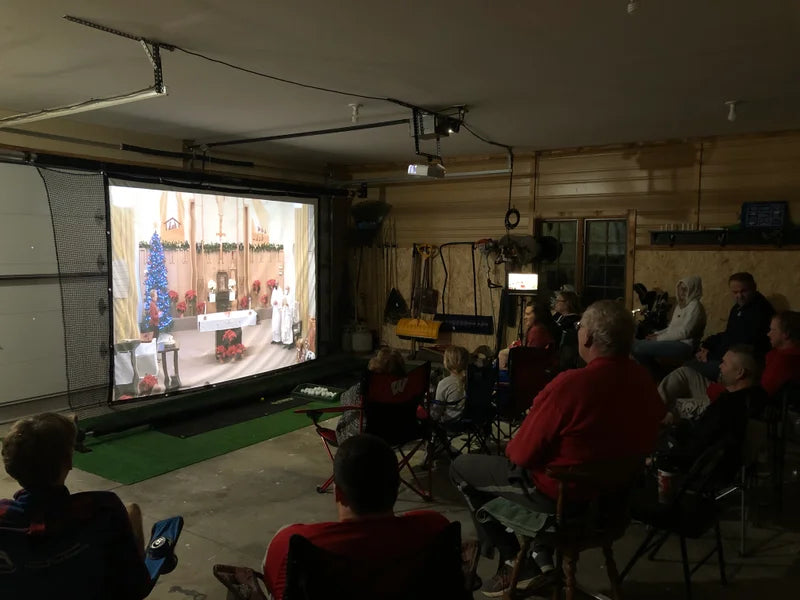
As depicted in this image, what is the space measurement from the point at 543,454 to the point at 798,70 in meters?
3.12

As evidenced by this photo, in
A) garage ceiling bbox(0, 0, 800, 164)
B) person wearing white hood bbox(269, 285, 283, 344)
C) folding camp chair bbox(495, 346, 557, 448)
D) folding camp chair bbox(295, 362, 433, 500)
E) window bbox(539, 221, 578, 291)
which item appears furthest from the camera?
person wearing white hood bbox(269, 285, 283, 344)

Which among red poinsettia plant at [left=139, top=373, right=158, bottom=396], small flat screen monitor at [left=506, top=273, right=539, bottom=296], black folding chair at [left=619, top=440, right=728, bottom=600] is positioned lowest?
red poinsettia plant at [left=139, top=373, right=158, bottom=396]

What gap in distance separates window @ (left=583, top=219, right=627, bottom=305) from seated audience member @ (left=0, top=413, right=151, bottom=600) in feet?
19.5

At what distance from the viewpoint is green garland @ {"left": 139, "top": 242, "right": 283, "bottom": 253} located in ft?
19.7

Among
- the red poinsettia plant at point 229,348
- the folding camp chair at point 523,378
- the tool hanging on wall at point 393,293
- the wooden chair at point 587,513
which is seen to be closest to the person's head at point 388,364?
the folding camp chair at point 523,378

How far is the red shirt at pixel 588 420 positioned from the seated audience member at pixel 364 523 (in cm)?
80

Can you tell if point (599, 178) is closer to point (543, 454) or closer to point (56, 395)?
point (543, 454)

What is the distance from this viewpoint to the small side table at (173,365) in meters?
6.01

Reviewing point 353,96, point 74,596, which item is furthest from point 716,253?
point 74,596

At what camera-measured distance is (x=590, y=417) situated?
7.16 ft

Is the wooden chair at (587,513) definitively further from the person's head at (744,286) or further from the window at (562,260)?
the window at (562,260)

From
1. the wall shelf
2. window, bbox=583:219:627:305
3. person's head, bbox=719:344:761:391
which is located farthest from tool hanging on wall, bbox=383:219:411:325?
person's head, bbox=719:344:761:391

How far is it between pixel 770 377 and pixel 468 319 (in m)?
4.48

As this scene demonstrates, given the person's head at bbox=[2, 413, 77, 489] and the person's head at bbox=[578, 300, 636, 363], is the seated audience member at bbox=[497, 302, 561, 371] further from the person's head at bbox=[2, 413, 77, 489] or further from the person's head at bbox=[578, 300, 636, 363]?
the person's head at bbox=[2, 413, 77, 489]
